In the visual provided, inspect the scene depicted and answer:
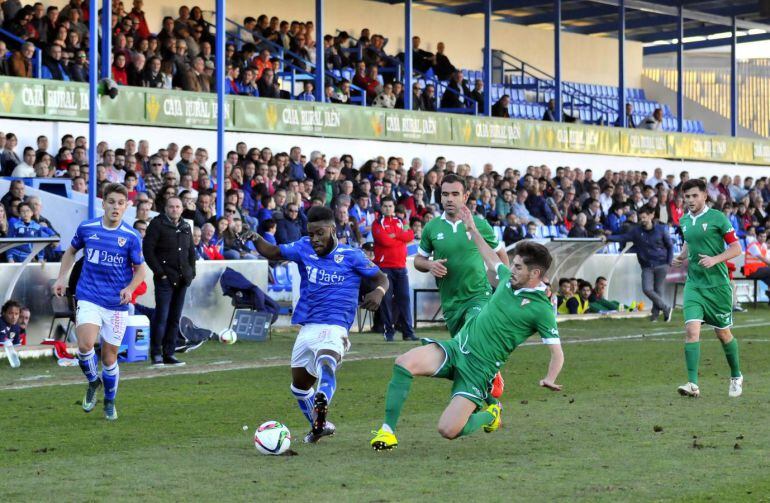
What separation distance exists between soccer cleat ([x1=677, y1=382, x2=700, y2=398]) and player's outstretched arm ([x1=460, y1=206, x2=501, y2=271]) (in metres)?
3.23

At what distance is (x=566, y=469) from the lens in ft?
27.1

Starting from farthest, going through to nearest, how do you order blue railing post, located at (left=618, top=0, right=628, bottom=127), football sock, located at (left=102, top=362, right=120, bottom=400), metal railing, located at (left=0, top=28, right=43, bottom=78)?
blue railing post, located at (left=618, top=0, right=628, bottom=127) < metal railing, located at (left=0, top=28, right=43, bottom=78) < football sock, located at (left=102, top=362, right=120, bottom=400)

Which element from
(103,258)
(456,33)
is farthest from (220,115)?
(456,33)

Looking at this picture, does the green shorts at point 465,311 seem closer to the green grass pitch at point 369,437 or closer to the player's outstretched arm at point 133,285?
the green grass pitch at point 369,437

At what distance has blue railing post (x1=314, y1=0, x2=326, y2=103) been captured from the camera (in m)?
28.6

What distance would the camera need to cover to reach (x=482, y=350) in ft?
29.3

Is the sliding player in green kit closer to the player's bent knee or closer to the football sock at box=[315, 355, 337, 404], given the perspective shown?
the football sock at box=[315, 355, 337, 404]

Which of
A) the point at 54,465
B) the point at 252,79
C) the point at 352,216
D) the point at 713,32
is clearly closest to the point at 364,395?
the point at 54,465

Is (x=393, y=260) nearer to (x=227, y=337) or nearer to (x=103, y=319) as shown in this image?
(x=227, y=337)

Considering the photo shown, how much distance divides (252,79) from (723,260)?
637 inches

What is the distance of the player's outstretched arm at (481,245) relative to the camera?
965 centimetres

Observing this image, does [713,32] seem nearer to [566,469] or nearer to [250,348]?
[250,348]

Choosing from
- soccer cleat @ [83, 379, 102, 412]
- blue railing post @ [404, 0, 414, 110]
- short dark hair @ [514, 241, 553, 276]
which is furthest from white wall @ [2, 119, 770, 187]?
short dark hair @ [514, 241, 553, 276]

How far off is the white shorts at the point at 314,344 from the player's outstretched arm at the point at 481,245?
1140 mm
